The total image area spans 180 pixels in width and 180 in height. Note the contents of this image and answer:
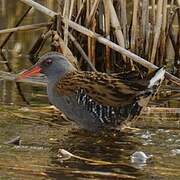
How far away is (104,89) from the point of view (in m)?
6.32

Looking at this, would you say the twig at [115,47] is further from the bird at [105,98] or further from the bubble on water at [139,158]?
the bubble on water at [139,158]

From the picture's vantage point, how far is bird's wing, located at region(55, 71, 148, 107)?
627 centimetres

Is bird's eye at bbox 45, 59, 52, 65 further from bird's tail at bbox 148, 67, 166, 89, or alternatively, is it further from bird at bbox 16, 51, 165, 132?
bird's tail at bbox 148, 67, 166, 89

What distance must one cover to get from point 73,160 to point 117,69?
3.19 metres

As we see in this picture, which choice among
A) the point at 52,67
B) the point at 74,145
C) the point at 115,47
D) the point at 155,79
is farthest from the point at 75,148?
the point at 115,47

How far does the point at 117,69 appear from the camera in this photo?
8438mm

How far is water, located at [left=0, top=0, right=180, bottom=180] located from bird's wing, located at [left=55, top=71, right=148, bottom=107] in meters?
0.30

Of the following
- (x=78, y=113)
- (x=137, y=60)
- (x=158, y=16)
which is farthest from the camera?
(x=158, y=16)

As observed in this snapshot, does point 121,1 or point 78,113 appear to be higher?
point 121,1

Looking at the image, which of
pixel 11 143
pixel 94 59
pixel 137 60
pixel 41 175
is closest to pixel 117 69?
pixel 94 59

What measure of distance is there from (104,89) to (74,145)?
0.63m

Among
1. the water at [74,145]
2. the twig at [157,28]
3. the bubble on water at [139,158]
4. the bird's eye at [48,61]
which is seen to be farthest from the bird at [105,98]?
the twig at [157,28]

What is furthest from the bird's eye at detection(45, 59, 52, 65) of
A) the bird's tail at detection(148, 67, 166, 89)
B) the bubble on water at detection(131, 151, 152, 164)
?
the bubble on water at detection(131, 151, 152, 164)

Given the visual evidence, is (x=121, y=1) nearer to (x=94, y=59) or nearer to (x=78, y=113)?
(x=94, y=59)
